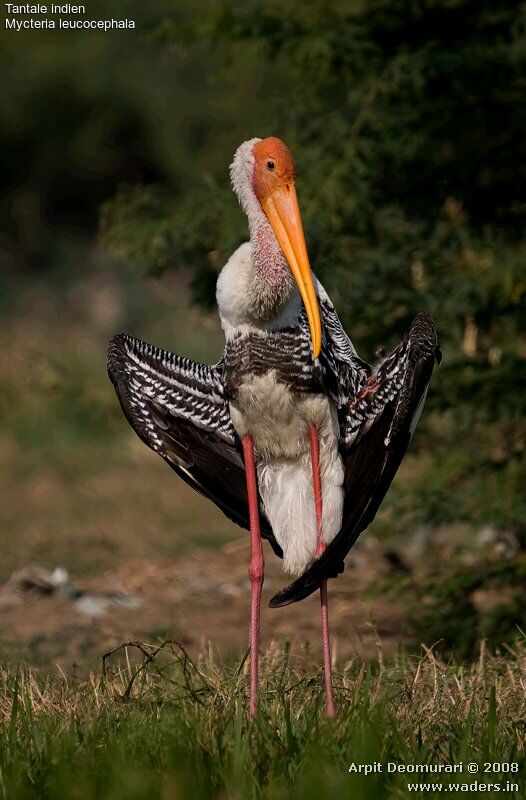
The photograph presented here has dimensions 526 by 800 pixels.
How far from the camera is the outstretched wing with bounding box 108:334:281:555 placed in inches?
195

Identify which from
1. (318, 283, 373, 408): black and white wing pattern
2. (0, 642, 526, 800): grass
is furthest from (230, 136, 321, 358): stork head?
(0, 642, 526, 800): grass

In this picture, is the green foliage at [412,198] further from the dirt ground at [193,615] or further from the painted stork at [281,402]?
the painted stork at [281,402]

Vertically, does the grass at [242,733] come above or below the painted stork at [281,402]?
below

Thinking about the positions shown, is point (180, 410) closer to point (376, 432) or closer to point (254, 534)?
point (254, 534)

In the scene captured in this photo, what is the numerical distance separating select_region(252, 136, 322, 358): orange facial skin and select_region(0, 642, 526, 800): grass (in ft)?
4.37

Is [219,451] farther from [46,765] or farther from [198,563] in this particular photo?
[198,563]

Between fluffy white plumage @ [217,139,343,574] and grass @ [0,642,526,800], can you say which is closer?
grass @ [0,642,526,800]

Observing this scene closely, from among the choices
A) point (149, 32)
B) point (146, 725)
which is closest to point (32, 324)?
point (149, 32)

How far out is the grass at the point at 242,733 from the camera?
3.15 metres

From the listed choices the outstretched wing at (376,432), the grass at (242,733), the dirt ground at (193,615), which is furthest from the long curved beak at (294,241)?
the dirt ground at (193,615)

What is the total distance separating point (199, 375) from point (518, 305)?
1987 millimetres

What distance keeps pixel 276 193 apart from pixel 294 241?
0.20m

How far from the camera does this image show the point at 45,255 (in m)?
17.8

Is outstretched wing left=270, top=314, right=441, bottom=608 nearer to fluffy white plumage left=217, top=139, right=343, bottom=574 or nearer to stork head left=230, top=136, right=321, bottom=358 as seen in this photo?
fluffy white plumage left=217, top=139, right=343, bottom=574
